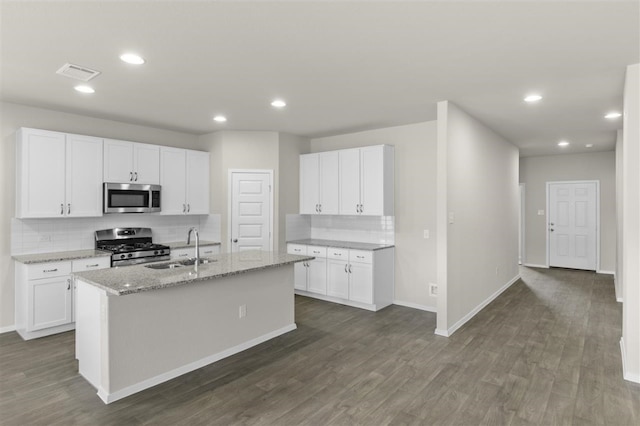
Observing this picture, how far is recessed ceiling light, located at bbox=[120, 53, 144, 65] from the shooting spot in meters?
2.88

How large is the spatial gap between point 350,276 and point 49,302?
372 centimetres

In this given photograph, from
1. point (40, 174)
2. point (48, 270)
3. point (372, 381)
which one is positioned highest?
point (40, 174)

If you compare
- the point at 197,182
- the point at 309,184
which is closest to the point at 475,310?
the point at 309,184

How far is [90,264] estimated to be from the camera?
436 centimetres

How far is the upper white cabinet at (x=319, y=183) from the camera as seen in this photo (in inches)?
229

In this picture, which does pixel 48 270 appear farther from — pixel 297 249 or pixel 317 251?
pixel 317 251

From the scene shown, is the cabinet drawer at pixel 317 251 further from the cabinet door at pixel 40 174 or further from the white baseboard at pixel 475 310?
the cabinet door at pixel 40 174

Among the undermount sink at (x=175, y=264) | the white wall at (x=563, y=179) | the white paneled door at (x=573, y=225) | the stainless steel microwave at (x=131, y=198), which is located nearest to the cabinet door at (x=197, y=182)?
Answer: the stainless steel microwave at (x=131, y=198)

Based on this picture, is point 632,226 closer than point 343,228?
Yes

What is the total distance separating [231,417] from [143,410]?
663 millimetres

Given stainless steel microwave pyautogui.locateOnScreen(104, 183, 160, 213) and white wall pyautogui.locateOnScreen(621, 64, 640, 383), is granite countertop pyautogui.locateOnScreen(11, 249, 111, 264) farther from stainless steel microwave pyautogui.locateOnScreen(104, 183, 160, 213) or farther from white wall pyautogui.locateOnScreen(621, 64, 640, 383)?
white wall pyautogui.locateOnScreen(621, 64, 640, 383)

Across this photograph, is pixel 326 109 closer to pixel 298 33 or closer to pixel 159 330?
pixel 298 33

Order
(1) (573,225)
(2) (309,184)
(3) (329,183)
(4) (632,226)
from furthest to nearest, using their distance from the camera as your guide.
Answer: (1) (573,225)
(2) (309,184)
(3) (329,183)
(4) (632,226)

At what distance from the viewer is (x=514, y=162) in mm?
7137
